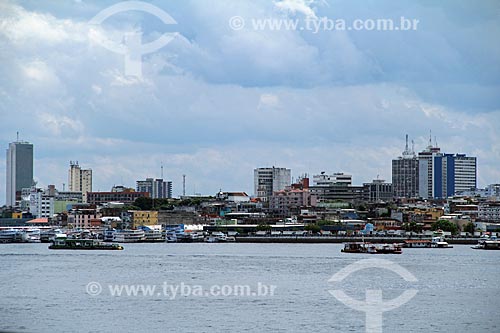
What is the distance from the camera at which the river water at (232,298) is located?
17406 mm

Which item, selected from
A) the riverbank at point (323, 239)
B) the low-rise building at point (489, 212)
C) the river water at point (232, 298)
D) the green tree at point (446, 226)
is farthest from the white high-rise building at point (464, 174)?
the river water at point (232, 298)

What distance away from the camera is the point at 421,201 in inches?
Answer: 3688

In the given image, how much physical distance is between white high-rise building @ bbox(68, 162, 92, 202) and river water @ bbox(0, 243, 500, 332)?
75.1 m

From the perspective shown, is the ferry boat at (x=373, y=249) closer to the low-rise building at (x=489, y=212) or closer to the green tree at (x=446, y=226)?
the green tree at (x=446, y=226)

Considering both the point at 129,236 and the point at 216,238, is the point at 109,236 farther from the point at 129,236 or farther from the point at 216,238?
the point at 216,238

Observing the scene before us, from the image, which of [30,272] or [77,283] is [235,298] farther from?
[30,272]

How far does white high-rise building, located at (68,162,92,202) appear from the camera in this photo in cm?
10806

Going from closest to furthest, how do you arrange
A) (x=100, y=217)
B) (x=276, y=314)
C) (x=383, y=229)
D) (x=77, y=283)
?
(x=276, y=314)
(x=77, y=283)
(x=383, y=229)
(x=100, y=217)

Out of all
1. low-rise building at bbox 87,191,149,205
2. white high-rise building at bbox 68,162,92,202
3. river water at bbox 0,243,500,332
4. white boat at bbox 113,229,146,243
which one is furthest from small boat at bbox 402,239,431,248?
white high-rise building at bbox 68,162,92,202

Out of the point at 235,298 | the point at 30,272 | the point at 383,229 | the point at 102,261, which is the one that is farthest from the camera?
the point at 383,229

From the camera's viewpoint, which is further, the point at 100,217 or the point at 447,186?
the point at 447,186

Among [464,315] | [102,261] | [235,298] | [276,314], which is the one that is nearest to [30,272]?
[102,261]

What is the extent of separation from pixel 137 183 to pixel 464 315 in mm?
98054

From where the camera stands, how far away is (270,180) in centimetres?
10725
